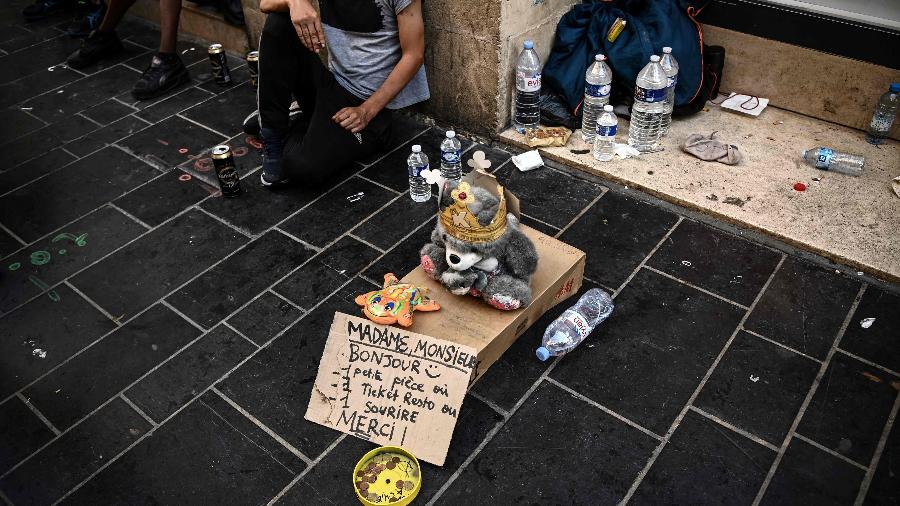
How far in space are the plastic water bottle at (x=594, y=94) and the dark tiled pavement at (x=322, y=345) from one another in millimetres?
415

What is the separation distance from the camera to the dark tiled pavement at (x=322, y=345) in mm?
2307

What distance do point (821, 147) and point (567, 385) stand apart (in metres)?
2.17

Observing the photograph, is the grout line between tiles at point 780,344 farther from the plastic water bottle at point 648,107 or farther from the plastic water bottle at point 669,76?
the plastic water bottle at point 669,76

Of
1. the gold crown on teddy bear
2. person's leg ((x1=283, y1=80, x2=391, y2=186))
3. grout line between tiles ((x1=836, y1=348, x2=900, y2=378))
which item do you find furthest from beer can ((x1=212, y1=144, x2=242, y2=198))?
grout line between tiles ((x1=836, y1=348, x2=900, y2=378))

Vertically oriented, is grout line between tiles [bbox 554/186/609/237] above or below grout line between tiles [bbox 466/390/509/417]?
above

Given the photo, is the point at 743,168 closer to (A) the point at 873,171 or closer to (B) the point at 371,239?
(A) the point at 873,171

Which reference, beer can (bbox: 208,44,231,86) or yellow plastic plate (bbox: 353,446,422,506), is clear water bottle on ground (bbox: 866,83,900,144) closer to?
yellow plastic plate (bbox: 353,446,422,506)

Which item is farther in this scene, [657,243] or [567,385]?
[657,243]

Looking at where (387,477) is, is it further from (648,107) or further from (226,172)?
(648,107)

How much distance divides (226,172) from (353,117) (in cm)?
75

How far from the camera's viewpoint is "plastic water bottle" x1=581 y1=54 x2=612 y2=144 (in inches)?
146

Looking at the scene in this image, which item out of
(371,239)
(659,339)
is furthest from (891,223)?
(371,239)

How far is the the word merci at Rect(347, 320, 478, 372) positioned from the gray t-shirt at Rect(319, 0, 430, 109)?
67.5 inches

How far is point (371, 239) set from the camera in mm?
3322
